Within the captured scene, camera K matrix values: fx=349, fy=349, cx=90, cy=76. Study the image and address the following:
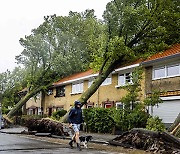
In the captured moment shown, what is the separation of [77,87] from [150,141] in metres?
26.0

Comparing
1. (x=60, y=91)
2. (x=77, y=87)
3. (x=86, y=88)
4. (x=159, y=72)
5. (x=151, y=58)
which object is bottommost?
(x=60, y=91)

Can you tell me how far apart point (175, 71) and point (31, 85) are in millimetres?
25654

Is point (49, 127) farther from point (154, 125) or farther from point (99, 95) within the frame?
point (99, 95)

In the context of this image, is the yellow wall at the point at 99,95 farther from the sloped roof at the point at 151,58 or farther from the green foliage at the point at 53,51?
the green foliage at the point at 53,51

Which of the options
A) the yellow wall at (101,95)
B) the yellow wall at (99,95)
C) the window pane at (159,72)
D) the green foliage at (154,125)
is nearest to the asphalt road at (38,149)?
the green foliage at (154,125)

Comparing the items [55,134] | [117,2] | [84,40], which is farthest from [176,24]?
[84,40]

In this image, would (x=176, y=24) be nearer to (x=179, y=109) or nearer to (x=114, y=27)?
(x=114, y=27)

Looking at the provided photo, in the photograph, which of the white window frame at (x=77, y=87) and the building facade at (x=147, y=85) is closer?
the building facade at (x=147, y=85)

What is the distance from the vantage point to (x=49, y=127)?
21203 mm

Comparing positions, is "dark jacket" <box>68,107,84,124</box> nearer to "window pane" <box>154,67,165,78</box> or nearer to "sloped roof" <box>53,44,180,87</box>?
"sloped roof" <box>53,44,180,87</box>

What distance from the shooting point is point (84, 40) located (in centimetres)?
4622

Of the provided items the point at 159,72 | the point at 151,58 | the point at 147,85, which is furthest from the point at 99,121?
the point at 151,58

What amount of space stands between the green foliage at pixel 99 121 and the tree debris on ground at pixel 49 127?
17.9 feet

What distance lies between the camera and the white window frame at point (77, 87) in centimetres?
3768
